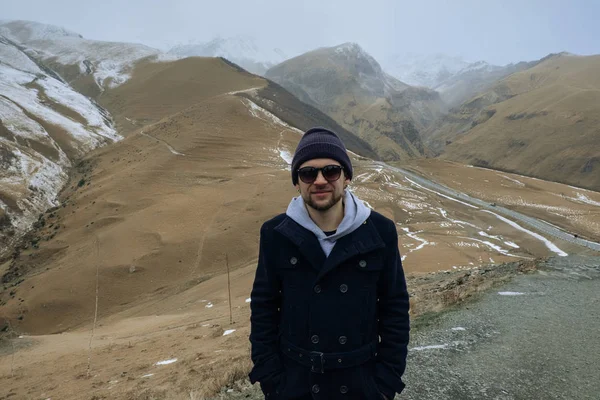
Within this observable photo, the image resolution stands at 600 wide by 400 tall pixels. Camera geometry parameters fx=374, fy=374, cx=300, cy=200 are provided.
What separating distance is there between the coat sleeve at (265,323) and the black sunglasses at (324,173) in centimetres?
49

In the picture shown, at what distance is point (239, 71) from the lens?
305 feet

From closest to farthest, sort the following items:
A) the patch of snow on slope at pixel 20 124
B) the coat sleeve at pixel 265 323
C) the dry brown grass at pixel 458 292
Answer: the coat sleeve at pixel 265 323 → the dry brown grass at pixel 458 292 → the patch of snow on slope at pixel 20 124

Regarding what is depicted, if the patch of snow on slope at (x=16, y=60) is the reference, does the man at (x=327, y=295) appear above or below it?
below

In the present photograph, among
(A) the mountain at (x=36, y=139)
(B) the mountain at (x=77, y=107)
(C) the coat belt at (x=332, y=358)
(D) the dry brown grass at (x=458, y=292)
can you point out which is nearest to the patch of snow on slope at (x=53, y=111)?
(A) the mountain at (x=36, y=139)

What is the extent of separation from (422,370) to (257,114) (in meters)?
54.4

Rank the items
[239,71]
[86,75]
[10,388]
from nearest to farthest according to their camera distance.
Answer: [10,388] → [239,71] → [86,75]

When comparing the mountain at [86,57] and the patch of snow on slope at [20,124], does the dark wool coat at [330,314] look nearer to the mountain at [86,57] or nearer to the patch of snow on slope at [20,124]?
the patch of snow on slope at [20,124]

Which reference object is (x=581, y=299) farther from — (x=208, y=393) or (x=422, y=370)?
(x=208, y=393)

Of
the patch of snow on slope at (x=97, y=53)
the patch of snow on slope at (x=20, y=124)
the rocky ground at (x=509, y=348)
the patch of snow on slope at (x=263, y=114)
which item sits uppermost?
the patch of snow on slope at (x=97, y=53)

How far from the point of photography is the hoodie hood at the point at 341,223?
256 cm

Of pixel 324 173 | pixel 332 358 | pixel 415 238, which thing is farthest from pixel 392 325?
pixel 415 238

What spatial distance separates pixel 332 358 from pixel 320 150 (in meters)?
1.44

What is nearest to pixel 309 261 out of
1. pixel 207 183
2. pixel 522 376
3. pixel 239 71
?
pixel 522 376

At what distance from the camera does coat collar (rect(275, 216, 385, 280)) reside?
2.46m
